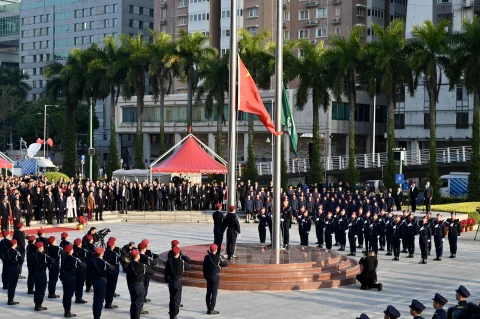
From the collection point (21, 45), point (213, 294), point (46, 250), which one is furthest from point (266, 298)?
point (21, 45)

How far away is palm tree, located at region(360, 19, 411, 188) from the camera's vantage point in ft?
157

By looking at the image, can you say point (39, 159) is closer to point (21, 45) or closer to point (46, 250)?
point (46, 250)

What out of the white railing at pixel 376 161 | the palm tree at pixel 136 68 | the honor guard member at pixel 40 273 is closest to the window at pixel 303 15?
the white railing at pixel 376 161

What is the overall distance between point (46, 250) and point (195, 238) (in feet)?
41.1

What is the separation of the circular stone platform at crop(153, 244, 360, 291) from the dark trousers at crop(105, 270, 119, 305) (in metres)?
3.49

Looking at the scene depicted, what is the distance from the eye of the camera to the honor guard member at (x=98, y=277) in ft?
56.4

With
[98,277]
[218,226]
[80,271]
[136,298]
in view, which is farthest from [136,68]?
[136,298]

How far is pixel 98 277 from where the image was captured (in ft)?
57.9

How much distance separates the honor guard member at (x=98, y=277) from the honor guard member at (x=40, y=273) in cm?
132

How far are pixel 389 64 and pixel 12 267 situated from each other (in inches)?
1328

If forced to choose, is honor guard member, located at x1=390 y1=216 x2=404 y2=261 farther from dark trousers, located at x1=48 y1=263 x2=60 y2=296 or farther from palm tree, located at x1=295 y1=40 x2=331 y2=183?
palm tree, located at x1=295 y1=40 x2=331 y2=183

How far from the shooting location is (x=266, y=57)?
172 feet

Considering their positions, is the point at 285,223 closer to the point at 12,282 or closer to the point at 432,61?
the point at 12,282

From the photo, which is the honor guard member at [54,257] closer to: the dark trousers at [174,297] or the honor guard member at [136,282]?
the honor guard member at [136,282]
